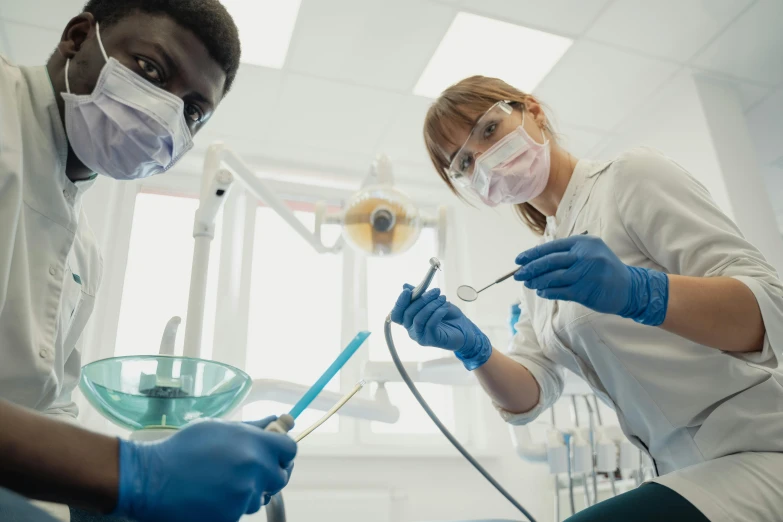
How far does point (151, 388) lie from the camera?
848 mm

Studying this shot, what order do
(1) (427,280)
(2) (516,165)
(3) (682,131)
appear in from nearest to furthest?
(1) (427,280), (2) (516,165), (3) (682,131)

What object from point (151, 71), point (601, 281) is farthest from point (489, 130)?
point (151, 71)

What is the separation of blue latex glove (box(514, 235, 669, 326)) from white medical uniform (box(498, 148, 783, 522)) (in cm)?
14

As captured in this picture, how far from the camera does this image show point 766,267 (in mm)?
889

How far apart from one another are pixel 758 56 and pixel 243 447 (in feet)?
9.58

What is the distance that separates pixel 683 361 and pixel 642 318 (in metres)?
0.16

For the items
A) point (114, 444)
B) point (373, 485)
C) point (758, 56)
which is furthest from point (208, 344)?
point (758, 56)

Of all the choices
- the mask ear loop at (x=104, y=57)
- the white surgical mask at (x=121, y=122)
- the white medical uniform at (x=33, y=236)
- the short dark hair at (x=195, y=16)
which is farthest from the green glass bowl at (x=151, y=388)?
the short dark hair at (x=195, y=16)

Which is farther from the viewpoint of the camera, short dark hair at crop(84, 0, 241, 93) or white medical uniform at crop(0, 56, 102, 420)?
short dark hair at crop(84, 0, 241, 93)

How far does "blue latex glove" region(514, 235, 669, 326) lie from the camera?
0.83 m

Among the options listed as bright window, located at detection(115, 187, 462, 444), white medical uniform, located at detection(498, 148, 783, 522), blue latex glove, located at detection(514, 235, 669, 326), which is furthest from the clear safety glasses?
bright window, located at detection(115, 187, 462, 444)

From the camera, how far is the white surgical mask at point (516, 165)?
1.26m

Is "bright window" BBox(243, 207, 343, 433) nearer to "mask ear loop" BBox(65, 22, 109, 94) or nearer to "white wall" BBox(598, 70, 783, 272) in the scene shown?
"white wall" BBox(598, 70, 783, 272)

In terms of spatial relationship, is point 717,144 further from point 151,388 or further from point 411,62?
point 151,388
